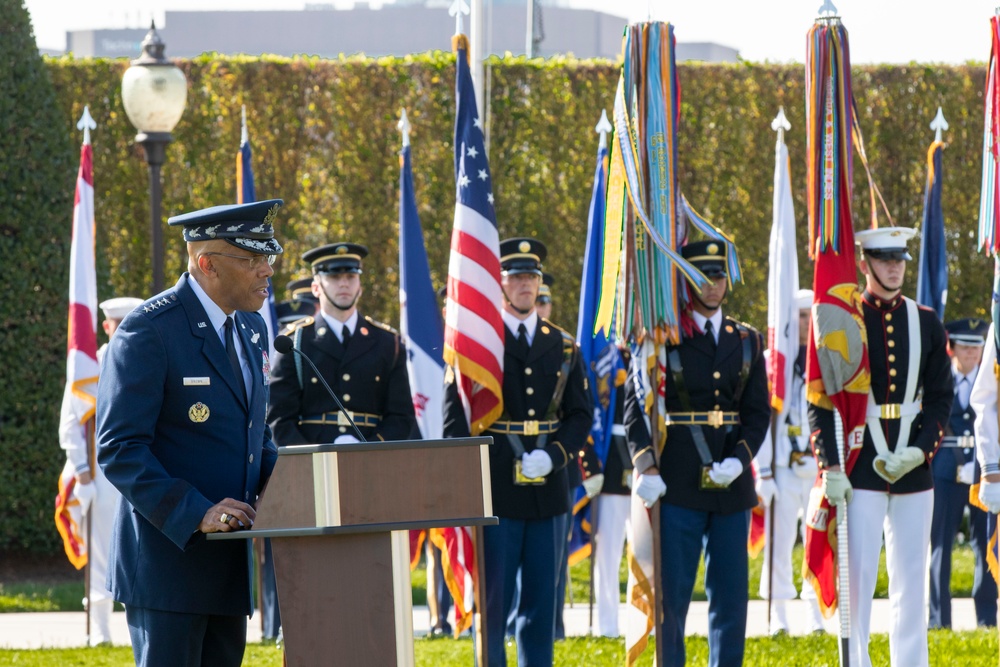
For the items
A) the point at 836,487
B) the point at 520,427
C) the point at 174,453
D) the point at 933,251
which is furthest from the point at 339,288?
the point at 933,251

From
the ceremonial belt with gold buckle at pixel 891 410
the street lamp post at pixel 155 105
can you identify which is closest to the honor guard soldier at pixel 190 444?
the ceremonial belt with gold buckle at pixel 891 410

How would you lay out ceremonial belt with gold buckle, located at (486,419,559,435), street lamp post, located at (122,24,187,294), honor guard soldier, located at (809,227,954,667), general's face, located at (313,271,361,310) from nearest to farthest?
1. honor guard soldier, located at (809,227,954,667)
2. ceremonial belt with gold buckle, located at (486,419,559,435)
3. general's face, located at (313,271,361,310)
4. street lamp post, located at (122,24,187,294)

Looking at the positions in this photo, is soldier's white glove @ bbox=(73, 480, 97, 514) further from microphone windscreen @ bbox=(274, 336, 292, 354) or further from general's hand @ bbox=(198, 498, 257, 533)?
general's hand @ bbox=(198, 498, 257, 533)

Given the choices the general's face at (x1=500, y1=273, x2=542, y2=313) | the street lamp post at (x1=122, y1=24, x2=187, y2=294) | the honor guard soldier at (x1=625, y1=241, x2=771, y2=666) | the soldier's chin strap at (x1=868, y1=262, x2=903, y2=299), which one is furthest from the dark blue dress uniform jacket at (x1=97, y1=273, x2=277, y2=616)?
the street lamp post at (x1=122, y1=24, x2=187, y2=294)

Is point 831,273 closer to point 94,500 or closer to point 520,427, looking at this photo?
point 520,427

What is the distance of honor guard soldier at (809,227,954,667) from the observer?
6.34 m

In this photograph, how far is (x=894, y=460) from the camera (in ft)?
20.6

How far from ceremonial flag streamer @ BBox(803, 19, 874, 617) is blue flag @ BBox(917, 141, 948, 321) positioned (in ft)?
13.3

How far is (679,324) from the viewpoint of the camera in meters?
6.42

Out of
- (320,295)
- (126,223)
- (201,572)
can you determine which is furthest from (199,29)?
(201,572)

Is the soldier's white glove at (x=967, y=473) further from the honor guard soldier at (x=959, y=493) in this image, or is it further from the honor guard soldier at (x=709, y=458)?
the honor guard soldier at (x=709, y=458)

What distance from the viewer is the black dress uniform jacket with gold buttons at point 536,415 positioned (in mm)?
6461

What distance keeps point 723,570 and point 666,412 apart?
0.77 metres

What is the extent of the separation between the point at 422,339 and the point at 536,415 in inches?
84.3
